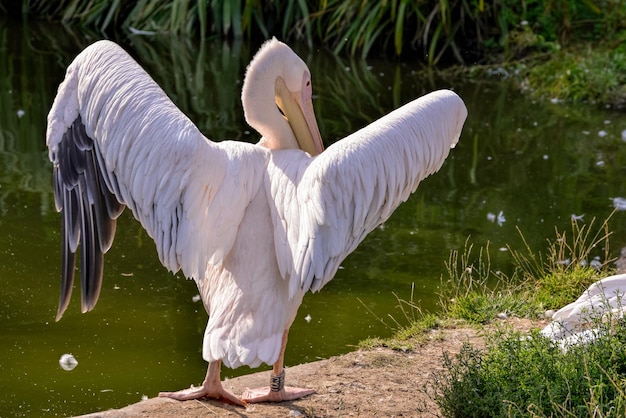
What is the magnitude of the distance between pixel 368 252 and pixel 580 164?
2.33 meters

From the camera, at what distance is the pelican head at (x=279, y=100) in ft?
12.8

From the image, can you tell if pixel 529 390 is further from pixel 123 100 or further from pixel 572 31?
pixel 572 31

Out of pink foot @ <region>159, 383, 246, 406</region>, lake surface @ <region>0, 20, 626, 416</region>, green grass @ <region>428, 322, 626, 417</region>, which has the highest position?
green grass @ <region>428, 322, 626, 417</region>

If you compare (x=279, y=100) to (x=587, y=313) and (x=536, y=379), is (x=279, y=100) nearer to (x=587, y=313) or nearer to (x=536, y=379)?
(x=587, y=313)

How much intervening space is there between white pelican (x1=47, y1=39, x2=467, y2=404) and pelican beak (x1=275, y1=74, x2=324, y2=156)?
1.22 ft

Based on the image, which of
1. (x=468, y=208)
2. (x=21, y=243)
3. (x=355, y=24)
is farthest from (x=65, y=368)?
(x=355, y=24)

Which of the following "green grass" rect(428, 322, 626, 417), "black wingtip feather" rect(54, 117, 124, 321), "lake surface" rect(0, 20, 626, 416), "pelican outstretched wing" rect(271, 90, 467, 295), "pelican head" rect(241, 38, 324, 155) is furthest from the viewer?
"lake surface" rect(0, 20, 626, 416)

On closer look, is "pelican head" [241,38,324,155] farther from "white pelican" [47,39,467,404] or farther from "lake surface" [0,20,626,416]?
"lake surface" [0,20,626,416]

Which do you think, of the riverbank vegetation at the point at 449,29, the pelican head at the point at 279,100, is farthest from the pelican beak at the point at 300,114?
the riverbank vegetation at the point at 449,29

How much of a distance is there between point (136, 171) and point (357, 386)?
1114 mm

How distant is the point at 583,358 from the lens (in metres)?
3.06

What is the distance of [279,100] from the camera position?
411 centimetres

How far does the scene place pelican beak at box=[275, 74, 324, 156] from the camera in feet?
13.4

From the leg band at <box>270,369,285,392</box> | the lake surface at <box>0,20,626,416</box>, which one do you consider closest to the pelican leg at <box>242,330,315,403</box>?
the leg band at <box>270,369,285,392</box>
